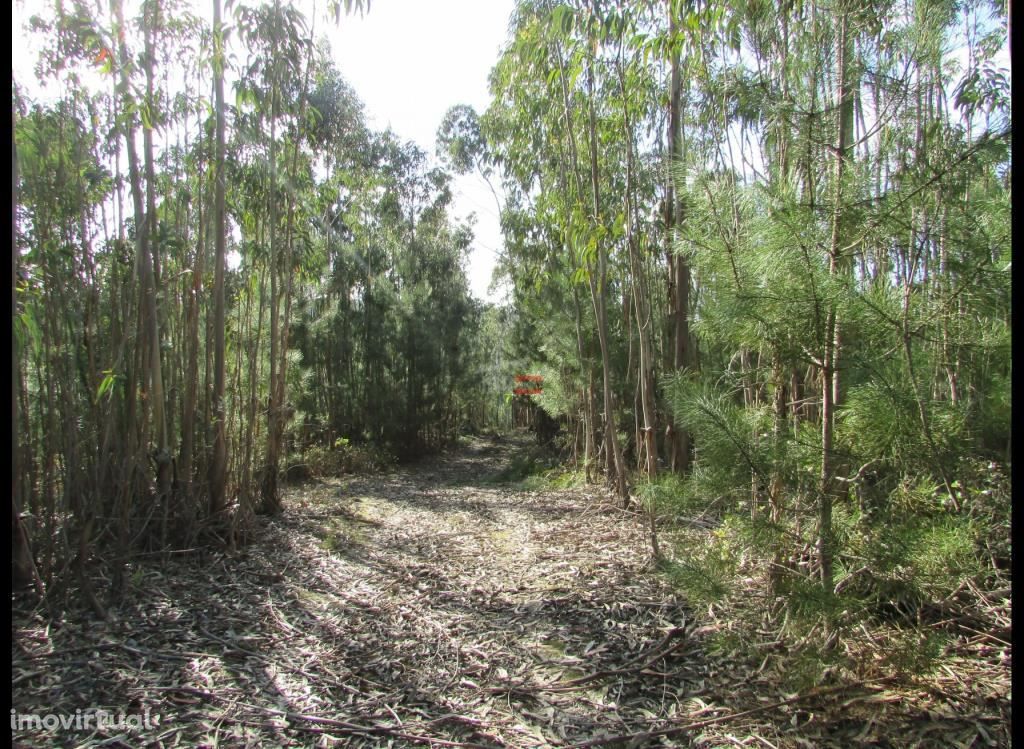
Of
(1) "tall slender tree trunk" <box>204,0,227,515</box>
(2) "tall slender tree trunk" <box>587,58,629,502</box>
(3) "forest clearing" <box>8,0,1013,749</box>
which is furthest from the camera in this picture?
(2) "tall slender tree trunk" <box>587,58,629,502</box>

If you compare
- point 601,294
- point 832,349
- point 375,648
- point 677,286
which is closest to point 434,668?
point 375,648

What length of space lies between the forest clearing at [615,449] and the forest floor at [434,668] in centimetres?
2

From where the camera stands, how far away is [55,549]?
2.65 meters

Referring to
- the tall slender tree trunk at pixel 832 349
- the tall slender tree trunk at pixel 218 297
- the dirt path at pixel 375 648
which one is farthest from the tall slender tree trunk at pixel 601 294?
the tall slender tree trunk at pixel 218 297

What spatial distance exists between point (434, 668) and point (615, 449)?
2.93m

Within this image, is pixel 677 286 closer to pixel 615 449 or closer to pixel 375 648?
pixel 615 449

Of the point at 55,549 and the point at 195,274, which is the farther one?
the point at 195,274

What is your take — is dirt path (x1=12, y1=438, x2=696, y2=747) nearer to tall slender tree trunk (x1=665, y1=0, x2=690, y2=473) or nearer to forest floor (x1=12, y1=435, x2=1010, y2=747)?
forest floor (x1=12, y1=435, x2=1010, y2=747)

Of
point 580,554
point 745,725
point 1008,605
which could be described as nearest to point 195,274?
point 580,554

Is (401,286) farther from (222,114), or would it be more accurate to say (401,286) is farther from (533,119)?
(222,114)

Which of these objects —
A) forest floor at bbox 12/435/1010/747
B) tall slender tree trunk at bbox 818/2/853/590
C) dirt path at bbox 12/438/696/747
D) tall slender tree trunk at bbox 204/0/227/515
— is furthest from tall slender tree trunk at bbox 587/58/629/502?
tall slender tree trunk at bbox 204/0/227/515

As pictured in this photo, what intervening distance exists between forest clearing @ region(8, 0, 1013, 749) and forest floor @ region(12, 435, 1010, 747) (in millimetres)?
16

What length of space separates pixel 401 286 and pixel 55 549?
29.0ft

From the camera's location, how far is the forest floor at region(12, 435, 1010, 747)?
1709mm
